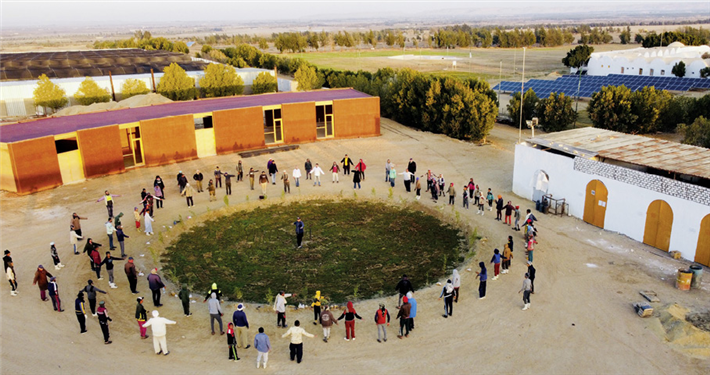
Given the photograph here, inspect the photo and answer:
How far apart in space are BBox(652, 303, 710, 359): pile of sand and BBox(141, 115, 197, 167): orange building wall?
959 inches

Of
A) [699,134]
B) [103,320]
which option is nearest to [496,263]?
[103,320]

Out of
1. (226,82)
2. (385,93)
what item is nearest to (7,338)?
(385,93)

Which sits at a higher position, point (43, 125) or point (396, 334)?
point (43, 125)

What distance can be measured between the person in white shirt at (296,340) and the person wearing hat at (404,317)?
2.29 meters

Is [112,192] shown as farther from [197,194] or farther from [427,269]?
[427,269]

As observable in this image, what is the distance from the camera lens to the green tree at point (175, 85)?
45812 millimetres

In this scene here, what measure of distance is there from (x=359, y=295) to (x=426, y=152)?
1751 cm

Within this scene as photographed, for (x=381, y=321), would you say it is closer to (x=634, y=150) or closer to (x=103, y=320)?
(x=103, y=320)

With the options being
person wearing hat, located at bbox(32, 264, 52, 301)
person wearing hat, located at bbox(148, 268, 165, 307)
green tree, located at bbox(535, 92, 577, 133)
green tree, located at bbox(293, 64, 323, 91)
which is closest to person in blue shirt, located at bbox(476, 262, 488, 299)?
person wearing hat, located at bbox(148, 268, 165, 307)

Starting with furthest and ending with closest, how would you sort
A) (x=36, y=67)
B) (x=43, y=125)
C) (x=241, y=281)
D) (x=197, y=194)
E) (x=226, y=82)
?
(x=36, y=67) < (x=226, y=82) < (x=43, y=125) < (x=197, y=194) < (x=241, y=281)

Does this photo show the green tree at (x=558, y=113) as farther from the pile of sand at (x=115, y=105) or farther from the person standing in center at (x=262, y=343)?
the person standing in center at (x=262, y=343)

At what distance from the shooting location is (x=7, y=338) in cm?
1338

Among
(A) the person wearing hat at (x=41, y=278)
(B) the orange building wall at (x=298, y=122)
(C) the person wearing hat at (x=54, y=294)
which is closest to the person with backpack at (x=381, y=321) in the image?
(C) the person wearing hat at (x=54, y=294)

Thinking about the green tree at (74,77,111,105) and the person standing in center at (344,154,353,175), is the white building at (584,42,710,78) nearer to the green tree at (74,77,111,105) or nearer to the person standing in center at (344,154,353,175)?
the person standing in center at (344,154,353,175)
